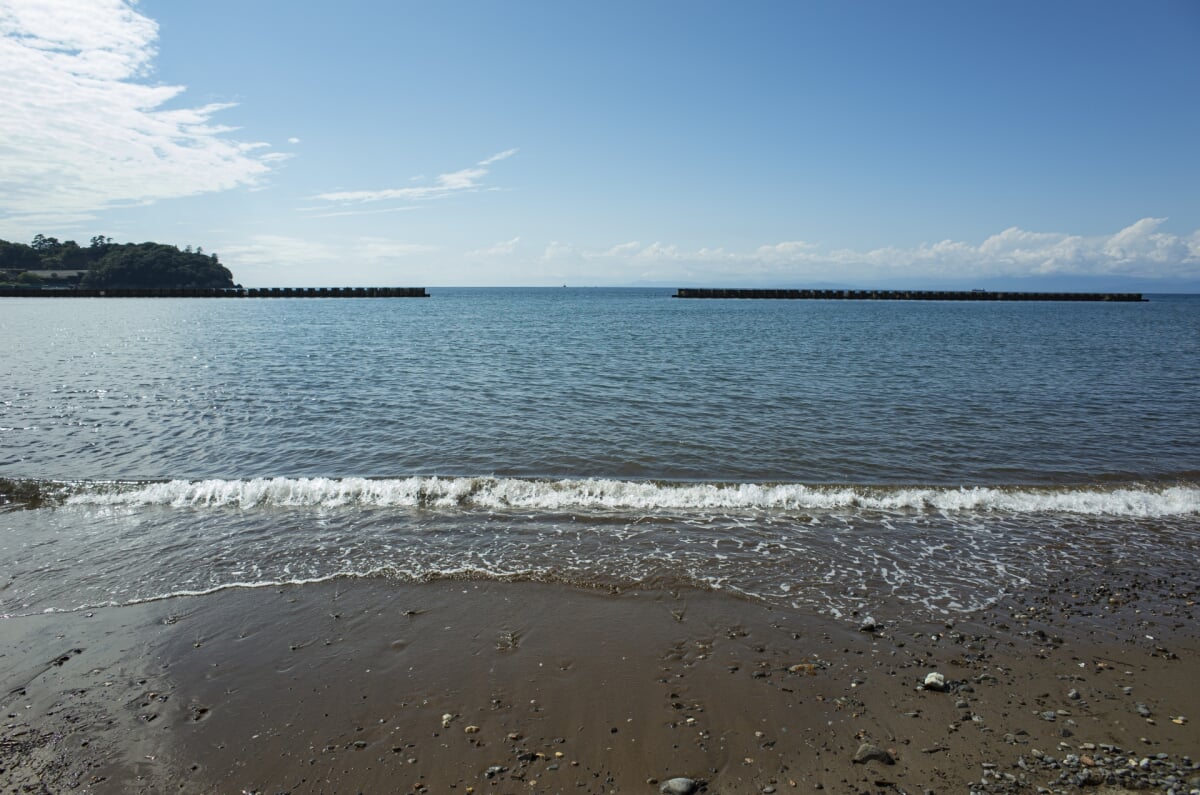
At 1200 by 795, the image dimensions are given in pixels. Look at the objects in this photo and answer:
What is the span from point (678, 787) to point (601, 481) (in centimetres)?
910

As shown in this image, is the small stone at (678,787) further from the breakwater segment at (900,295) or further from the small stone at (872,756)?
the breakwater segment at (900,295)

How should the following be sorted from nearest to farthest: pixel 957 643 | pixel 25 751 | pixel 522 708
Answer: pixel 25 751 < pixel 522 708 < pixel 957 643

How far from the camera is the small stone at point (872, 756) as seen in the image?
555cm

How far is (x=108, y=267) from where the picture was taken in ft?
552

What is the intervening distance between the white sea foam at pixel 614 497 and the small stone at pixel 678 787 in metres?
7.50

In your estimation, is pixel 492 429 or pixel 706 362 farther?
pixel 706 362

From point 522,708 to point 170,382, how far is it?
29.4 m

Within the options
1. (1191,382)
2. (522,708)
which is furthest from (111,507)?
(1191,382)

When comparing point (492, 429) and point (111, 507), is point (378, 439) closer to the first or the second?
point (492, 429)

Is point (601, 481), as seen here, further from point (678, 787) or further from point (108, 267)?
point (108, 267)

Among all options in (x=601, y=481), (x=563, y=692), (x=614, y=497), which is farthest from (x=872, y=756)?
(x=601, y=481)

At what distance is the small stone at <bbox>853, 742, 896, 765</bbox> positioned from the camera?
5.55 meters

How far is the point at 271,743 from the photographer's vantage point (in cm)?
590

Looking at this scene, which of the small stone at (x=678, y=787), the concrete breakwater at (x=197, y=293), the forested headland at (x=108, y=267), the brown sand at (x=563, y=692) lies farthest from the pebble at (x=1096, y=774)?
the forested headland at (x=108, y=267)
